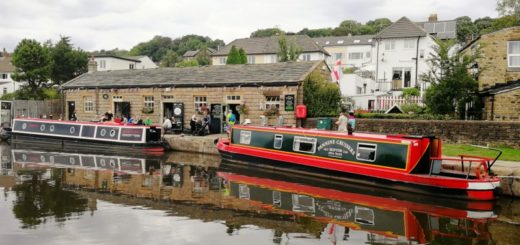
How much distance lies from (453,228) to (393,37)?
32.3 meters

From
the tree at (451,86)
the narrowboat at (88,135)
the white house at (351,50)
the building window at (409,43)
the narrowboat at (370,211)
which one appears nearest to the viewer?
the narrowboat at (370,211)

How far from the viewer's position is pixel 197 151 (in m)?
19.7

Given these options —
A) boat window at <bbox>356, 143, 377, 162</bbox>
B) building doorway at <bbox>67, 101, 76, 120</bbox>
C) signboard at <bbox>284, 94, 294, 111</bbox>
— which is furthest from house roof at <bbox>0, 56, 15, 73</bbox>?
boat window at <bbox>356, 143, 377, 162</bbox>

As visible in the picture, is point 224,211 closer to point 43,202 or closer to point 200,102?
point 43,202

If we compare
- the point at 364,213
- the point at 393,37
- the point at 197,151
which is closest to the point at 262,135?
the point at 197,151

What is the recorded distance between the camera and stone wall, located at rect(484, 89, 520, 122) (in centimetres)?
1664

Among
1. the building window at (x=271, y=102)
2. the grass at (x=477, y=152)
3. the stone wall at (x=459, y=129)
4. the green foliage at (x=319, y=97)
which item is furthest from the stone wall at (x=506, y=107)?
the building window at (x=271, y=102)

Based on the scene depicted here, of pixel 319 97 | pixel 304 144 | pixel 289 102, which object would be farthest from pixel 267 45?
pixel 304 144

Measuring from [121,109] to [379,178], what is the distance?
705 inches

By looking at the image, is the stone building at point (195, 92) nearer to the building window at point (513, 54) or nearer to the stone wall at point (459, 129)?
the stone wall at point (459, 129)

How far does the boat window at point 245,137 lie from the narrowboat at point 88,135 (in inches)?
190

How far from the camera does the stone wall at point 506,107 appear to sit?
16.6 m

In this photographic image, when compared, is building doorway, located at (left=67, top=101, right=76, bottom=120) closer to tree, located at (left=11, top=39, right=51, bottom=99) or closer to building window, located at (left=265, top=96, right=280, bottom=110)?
tree, located at (left=11, top=39, right=51, bottom=99)

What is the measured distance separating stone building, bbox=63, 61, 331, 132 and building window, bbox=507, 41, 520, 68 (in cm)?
846
